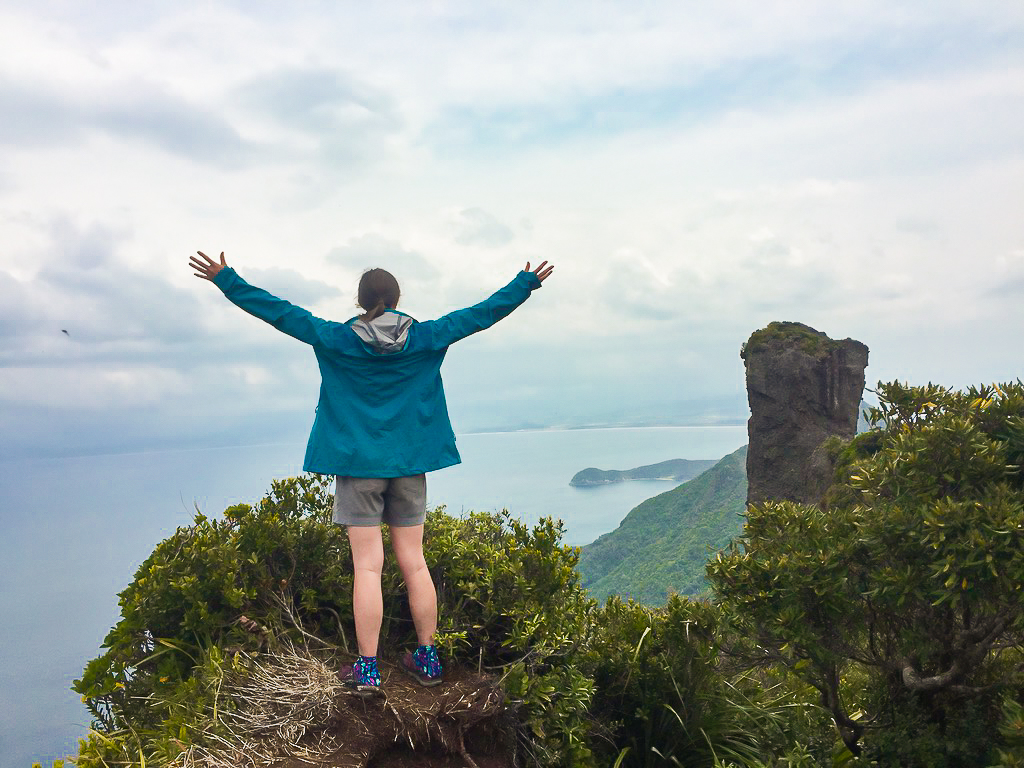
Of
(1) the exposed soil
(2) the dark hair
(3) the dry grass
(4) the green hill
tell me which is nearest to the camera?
(3) the dry grass

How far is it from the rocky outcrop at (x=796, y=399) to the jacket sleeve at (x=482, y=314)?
1240 inches

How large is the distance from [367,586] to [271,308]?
176 cm

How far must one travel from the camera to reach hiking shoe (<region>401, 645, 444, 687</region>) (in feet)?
16.5

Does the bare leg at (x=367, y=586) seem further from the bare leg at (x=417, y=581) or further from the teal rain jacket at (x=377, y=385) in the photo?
the teal rain jacket at (x=377, y=385)

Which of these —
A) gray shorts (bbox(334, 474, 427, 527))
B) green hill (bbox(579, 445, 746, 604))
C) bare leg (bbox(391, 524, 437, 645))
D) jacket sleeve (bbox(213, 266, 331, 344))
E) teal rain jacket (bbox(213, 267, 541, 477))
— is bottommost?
green hill (bbox(579, 445, 746, 604))

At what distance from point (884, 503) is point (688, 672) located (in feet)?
6.27

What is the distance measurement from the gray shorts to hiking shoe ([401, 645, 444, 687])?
2.50ft

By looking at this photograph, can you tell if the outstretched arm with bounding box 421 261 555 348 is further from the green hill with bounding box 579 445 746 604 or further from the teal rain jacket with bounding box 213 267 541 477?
the green hill with bounding box 579 445 746 604

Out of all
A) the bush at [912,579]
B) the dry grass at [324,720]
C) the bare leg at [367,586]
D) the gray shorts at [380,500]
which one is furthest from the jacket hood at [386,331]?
the bush at [912,579]

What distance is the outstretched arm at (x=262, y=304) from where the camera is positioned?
16.5ft

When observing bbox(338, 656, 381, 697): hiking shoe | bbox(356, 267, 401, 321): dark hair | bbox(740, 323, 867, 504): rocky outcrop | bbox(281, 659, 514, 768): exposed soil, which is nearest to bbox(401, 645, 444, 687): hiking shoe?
bbox(281, 659, 514, 768): exposed soil

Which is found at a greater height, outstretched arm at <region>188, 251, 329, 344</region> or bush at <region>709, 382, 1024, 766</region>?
outstretched arm at <region>188, 251, 329, 344</region>

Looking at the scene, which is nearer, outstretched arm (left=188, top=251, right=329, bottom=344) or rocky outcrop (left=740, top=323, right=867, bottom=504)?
outstretched arm (left=188, top=251, right=329, bottom=344)

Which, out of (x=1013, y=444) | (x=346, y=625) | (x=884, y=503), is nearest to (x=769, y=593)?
(x=884, y=503)
